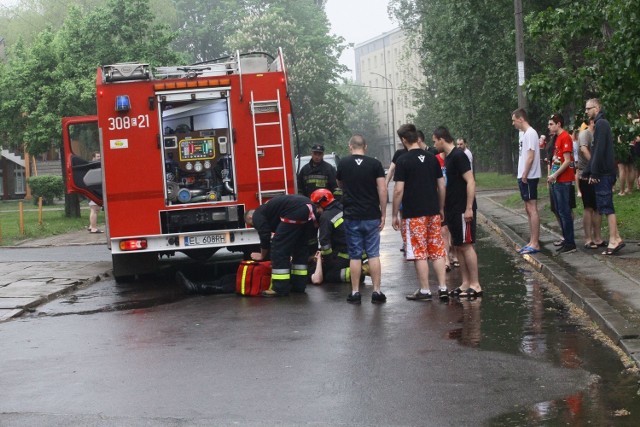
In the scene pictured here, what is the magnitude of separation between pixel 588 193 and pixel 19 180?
51582mm

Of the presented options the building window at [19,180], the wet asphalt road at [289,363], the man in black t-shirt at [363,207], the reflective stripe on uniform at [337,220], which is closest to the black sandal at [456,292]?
the wet asphalt road at [289,363]

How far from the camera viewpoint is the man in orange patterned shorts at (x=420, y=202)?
1133cm

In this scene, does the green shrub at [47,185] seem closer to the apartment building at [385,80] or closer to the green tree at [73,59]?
the green tree at [73,59]

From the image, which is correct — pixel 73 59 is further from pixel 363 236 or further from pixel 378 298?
pixel 378 298

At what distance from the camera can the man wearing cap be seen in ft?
53.5

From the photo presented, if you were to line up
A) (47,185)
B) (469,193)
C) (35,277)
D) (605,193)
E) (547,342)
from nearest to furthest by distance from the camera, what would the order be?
(547,342) → (469,193) → (605,193) → (35,277) → (47,185)

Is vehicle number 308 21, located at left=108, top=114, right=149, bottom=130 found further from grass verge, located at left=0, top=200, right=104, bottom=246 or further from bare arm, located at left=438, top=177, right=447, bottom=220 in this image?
grass verge, located at left=0, top=200, right=104, bottom=246

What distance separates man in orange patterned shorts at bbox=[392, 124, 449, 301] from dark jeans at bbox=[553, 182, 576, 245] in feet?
11.4

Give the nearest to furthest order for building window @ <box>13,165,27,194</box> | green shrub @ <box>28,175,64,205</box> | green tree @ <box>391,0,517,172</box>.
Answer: green tree @ <box>391,0,517,172</box>
green shrub @ <box>28,175,64,205</box>
building window @ <box>13,165,27,194</box>

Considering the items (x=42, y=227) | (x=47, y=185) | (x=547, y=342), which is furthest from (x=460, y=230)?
(x=47, y=185)

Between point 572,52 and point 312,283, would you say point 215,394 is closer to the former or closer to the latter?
point 312,283

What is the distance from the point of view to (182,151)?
1477cm

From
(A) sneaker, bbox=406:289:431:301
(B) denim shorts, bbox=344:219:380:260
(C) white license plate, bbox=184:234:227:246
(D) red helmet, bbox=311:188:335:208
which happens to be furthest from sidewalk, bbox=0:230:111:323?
(A) sneaker, bbox=406:289:431:301

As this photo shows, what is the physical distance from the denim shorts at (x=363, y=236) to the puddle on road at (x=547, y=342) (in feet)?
3.74
